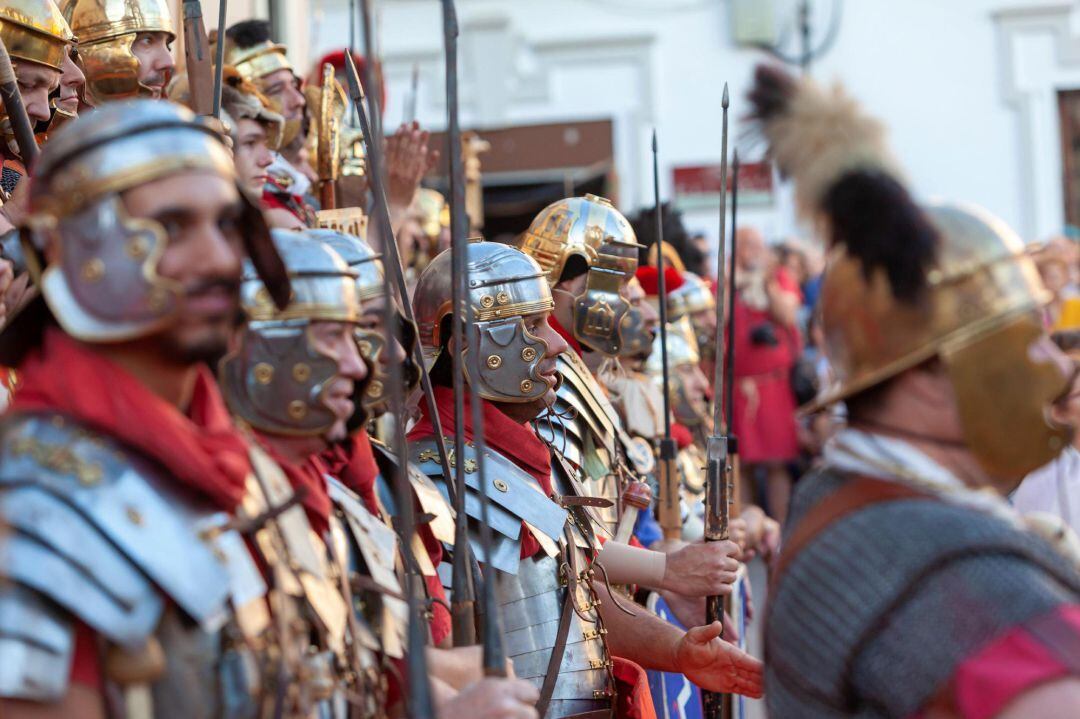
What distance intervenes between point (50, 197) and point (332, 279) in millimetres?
632

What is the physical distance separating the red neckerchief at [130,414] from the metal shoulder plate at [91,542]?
0.03m

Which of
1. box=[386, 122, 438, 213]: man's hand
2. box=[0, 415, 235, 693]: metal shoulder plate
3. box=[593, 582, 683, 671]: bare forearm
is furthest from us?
box=[386, 122, 438, 213]: man's hand

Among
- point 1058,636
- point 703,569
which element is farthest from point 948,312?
point 703,569

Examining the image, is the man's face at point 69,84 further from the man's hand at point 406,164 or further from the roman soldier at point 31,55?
the man's hand at point 406,164

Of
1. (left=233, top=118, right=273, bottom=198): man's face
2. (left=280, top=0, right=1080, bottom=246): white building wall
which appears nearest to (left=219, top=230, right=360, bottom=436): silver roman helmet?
(left=233, top=118, right=273, bottom=198): man's face

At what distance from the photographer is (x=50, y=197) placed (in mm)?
2424

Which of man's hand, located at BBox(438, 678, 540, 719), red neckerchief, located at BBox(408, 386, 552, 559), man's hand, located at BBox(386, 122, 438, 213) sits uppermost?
man's hand, located at BBox(386, 122, 438, 213)

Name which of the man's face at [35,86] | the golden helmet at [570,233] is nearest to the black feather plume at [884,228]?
the man's face at [35,86]

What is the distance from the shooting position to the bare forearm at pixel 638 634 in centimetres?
442

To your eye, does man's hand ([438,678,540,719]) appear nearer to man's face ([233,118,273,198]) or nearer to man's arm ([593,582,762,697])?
man's arm ([593,582,762,697])

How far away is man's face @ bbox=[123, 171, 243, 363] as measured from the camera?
7.88 ft

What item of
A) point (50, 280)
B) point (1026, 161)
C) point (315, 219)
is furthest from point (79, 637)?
point (1026, 161)

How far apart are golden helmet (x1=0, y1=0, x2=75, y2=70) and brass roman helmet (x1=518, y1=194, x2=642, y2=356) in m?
1.84

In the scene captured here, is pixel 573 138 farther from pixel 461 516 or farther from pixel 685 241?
pixel 461 516
